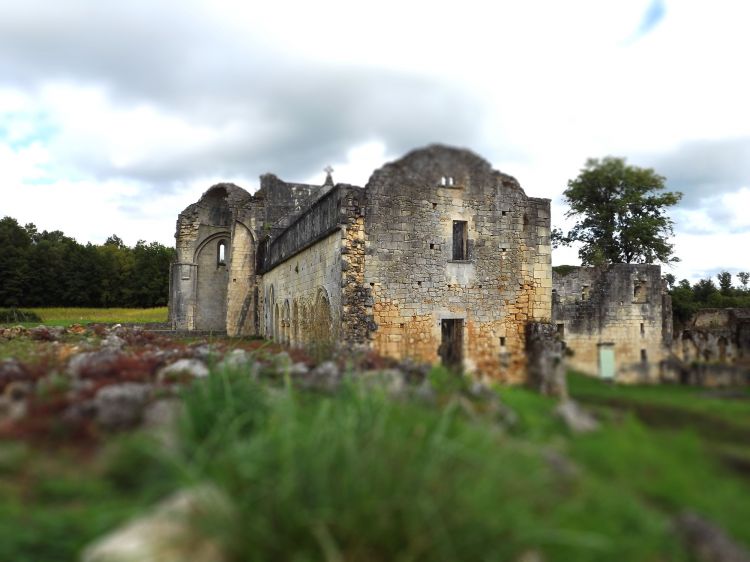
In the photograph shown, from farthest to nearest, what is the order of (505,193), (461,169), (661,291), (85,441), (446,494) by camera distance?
(661,291) → (505,193) → (461,169) → (85,441) → (446,494)

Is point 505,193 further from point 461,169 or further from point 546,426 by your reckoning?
point 546,426

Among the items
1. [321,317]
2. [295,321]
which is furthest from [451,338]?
[295,321]

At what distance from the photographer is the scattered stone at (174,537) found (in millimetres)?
3414

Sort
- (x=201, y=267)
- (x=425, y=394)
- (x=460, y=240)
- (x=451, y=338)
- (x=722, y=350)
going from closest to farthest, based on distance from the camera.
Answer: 1. (x=425, y=394)
2. (x=722, y=350)
3. (x=451, y=338)
4. (x=460, y=240)
5. (x=201, y=267)

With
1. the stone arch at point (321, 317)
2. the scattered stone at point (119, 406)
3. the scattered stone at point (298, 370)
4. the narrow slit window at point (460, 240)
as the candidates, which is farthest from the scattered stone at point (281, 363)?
the narrow slit window at point (460, 240)

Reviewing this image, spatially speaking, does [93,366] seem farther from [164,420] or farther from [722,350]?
[722,350]

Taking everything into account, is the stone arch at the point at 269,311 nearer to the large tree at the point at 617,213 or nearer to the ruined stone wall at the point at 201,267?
the ruined stone wall at the point at 201,267

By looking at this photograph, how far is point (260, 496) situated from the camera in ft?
11.9

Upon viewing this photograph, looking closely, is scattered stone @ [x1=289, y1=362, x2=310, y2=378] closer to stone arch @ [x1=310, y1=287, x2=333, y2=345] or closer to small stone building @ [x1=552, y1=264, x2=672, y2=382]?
stone arch @ [x1=310, y1=287, x2=333, y2=345]

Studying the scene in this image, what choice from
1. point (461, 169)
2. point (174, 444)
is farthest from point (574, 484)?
point (461, 169)

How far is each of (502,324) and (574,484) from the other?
9.51 meters

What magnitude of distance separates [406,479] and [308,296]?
1343 centimetres

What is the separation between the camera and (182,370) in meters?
7.58

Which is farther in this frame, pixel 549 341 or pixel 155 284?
pixel 155 284
